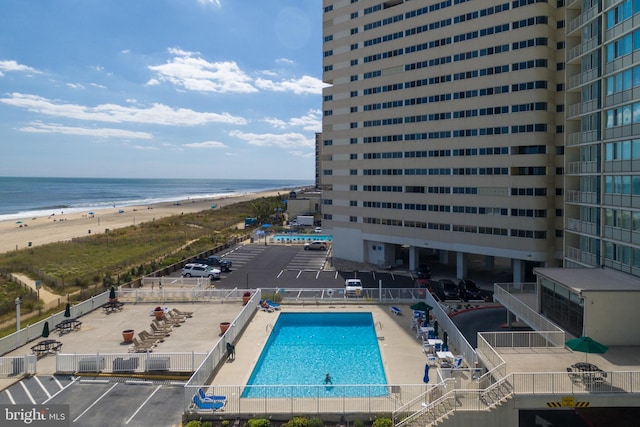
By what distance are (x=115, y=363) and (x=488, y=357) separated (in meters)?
18.5

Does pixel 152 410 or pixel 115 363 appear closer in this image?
→ pixel 152 410

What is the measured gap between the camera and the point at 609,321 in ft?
70.5

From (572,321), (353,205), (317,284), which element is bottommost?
(317,284)

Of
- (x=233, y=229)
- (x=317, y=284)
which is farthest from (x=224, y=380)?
(x=233, y=229)

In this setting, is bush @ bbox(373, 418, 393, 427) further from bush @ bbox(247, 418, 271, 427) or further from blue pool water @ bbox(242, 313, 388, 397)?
bush @ bbox(247, 418, 271, 427)

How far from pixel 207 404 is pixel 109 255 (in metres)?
51.2

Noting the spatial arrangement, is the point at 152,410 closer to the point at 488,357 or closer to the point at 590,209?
the point at 488,357

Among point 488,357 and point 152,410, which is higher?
point 488,357

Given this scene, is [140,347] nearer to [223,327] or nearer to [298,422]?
[223,327]

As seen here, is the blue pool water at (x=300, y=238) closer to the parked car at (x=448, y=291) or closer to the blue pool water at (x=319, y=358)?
the parked car at (x=448, y=291)

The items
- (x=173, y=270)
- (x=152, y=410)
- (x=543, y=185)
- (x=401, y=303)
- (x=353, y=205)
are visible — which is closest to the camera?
(x=152, y=410)

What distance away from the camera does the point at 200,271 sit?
49438mm

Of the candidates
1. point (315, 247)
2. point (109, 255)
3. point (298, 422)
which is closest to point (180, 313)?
point (298, 422)

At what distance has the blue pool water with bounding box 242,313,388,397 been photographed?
20172 millimetres
